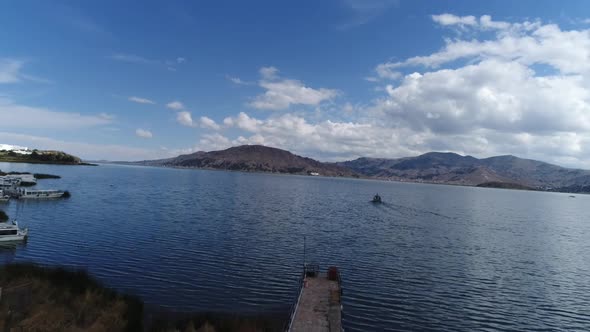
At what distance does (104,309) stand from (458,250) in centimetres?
6582

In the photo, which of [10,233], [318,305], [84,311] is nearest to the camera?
[84,311]

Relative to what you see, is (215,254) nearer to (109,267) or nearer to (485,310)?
(109,267)

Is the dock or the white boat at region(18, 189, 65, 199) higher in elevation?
the white boat at region(18, 189, 65, 199)

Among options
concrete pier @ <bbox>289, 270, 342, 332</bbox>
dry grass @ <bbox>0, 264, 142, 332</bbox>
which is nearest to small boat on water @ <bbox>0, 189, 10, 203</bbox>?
dry grass @ <bbox>0, 264, 142, 332</bbox>

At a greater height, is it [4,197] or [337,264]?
[4,197]

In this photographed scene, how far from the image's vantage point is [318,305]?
35.6 m

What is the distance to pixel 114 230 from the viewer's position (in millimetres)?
71125

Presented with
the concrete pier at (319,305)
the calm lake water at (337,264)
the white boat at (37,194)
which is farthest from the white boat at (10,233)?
the white boat at (37,194)

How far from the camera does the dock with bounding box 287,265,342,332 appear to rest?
3071cm

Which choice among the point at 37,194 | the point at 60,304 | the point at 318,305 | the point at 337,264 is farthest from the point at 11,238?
the point at 37,194

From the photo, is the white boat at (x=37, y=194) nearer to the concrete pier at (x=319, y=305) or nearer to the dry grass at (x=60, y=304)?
the dry grass at (x=60, y=304)

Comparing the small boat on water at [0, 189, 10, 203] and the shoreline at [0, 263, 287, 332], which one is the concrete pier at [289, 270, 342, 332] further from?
the small boat on water at [0, 189, 10, 203]

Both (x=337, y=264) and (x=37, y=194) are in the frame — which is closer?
(x=337, y=264)

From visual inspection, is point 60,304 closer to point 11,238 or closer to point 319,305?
point 319,305
